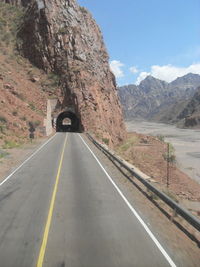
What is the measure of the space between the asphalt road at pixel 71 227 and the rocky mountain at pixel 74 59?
41835 millimetres

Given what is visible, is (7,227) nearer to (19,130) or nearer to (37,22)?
(19,130)

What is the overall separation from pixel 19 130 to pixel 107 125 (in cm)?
2502

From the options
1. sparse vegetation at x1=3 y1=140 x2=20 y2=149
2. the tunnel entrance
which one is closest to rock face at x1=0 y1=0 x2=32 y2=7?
the tunnel entrance

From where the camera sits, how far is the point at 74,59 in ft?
216

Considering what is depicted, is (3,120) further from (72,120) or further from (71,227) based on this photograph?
(72,120)

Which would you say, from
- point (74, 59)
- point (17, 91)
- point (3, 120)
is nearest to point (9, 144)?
point (3, 120)

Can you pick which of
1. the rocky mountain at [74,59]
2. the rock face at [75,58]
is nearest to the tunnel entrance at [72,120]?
the rock face at [75,58]

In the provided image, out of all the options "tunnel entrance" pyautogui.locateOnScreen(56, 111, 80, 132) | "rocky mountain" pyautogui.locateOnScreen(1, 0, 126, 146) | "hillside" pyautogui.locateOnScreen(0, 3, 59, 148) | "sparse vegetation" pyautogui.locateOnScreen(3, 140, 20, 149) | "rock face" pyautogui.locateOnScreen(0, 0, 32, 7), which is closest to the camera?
"sparse vegetation" pyautogui.locateOnScreen(3, 140, 20, 149)

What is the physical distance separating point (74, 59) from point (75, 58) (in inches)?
12.0

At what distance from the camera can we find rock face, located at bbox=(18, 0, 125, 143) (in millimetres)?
61562

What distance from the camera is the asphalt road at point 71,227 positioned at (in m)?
7.78

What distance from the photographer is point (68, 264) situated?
744cm

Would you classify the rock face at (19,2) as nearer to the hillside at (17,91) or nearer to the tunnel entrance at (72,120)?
the hillside at (17,91)

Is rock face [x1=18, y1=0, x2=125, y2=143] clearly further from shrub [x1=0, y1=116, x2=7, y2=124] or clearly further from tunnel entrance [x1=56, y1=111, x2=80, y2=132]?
shrub [x1=0, y1=116, x2=7, y2=124]
